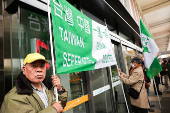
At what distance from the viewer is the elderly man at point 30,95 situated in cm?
96

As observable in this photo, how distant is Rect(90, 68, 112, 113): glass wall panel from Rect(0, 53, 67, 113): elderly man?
1759 millimetres

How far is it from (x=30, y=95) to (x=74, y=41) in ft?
2.79

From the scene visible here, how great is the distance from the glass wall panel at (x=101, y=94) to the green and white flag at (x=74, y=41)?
949 millimetres

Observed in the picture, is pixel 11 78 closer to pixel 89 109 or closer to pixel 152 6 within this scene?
pixel 89 109

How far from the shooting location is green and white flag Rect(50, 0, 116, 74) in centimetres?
127

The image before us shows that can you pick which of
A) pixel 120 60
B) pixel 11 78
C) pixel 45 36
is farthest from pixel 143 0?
pixel 11 78

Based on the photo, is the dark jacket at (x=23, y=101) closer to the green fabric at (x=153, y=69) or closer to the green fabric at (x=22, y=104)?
the green fabric at (x=22, y=104)

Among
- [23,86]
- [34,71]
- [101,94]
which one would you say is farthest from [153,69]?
[23,86]

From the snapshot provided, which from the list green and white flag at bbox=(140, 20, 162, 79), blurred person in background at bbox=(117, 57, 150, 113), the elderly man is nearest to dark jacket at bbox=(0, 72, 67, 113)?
the elderly man

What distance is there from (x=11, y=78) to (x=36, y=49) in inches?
23.5

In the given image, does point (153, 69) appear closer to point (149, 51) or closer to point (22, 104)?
point (149, 51)

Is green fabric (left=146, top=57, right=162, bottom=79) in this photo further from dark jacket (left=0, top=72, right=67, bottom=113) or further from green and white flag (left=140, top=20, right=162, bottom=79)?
dark jacket (left=0, top=72, right=67, bottom=113)

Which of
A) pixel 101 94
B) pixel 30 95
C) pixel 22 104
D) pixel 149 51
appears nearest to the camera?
pixel 22 104

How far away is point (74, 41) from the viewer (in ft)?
5.08
